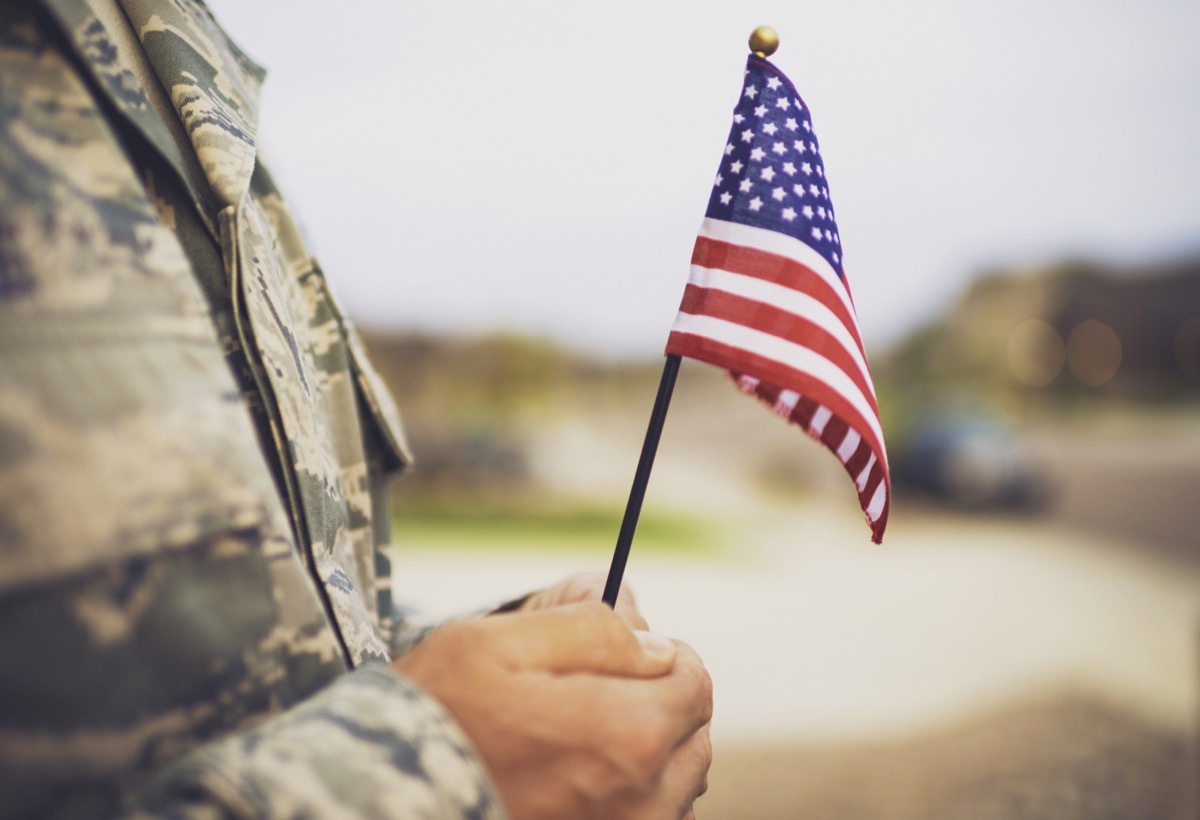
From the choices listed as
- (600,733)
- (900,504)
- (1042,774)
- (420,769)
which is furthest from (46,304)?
(900,504)

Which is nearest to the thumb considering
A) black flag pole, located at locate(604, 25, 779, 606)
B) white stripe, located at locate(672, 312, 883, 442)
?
black flag pole, located at locate(604, 25, 779, 606)

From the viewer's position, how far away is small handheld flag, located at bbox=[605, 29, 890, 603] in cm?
124

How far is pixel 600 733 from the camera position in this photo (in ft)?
2.72

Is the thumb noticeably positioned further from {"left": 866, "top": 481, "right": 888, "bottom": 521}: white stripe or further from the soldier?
{"left": 866, "top": 481, "right": 888, "bottom": 521}: white stripe

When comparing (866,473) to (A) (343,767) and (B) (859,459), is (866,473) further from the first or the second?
(A) (343,767)

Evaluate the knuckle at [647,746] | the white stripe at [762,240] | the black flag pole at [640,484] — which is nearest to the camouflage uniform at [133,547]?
the knuckle at [647,746]

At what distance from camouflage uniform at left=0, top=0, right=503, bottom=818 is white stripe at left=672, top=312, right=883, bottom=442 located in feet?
2.20

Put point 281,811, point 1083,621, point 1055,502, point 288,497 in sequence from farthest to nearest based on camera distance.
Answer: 1. point 1055,502
2. point 1083,621
3. point 288,497
4. point 281,811

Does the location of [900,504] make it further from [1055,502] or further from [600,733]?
[600,733]

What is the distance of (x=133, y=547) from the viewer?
69 centimetres

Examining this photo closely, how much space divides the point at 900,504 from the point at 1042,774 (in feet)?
34.3

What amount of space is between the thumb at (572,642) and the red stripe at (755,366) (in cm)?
48

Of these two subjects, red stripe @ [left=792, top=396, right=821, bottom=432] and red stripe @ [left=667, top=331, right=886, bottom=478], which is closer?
red stripe @ [left=667, top=331, right=886, bottom=478]

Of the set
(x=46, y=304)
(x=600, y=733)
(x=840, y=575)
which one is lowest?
(x=840, y=575)
